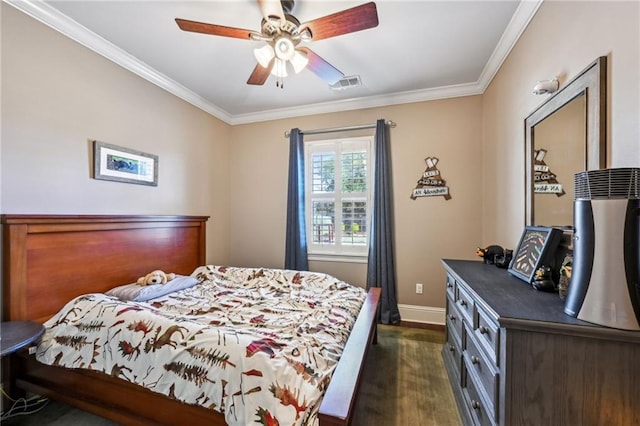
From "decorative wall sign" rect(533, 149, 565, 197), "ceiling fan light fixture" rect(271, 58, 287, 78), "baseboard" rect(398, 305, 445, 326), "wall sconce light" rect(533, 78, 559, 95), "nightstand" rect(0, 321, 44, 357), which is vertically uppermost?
"ceiling fan light fixture" rect(271, 58, 287, 78)

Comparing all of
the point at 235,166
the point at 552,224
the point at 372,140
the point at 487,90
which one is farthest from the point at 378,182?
the point at 235,166

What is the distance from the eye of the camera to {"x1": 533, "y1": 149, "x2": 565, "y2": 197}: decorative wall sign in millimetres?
1640

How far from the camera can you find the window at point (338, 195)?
3.50 metres

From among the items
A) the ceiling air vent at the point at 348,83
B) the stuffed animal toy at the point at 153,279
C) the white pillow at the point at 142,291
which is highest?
the ceiling air vent at the point at 348,83

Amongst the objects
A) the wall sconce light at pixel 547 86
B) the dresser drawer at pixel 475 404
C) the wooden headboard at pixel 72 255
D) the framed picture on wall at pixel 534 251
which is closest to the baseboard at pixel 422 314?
the dresser drawer at pixel 475 404

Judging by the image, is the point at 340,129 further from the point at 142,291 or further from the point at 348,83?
the point at 142,291

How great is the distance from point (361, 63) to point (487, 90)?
1.43 m

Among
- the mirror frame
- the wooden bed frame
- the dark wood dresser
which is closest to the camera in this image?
the dark wood dresser

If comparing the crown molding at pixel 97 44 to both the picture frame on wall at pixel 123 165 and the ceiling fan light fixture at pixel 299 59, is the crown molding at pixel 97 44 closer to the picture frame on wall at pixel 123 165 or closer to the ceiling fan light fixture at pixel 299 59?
the picture frame on wall at pixel 123 165

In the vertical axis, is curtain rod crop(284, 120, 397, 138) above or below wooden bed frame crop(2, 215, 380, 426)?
above

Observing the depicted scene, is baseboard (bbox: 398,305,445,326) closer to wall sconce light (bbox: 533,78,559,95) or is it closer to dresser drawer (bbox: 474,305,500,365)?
dresser drawer (bbox: 474,305,500,365)

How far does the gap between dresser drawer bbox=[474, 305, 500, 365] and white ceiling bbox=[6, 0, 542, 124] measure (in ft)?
6.74

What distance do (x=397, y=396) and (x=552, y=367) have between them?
126cm

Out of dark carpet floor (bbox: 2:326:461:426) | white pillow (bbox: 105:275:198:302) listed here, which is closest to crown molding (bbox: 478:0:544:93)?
dark carpet floor (bbox: 2:326:461:426)
